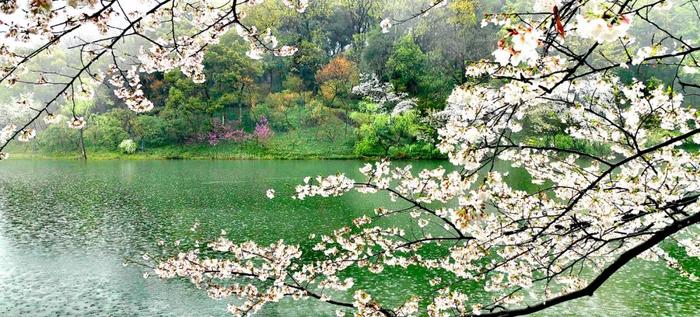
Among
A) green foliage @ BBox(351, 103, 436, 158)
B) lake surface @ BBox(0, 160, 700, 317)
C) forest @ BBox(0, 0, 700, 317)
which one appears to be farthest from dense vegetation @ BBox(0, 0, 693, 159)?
lake surface @ BBox(0, 160, 700, 317)

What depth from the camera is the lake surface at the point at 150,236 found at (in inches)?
325

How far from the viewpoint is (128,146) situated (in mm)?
36562

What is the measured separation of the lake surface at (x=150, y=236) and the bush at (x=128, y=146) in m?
9.59

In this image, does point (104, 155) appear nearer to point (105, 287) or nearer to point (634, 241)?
point (105, 287)

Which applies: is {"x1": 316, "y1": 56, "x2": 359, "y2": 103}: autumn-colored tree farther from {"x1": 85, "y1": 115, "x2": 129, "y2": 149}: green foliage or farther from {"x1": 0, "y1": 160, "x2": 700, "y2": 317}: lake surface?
{"x1": 85, "y1": 115, "x2": 129, "y2": 149}: green foliage

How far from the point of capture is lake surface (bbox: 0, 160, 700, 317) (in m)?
8.27

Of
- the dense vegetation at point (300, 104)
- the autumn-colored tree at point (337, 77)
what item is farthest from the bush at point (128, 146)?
the autumn-colored tree at point (337, 77)

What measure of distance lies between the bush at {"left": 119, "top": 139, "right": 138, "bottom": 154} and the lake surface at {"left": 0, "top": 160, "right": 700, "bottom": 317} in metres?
9.59

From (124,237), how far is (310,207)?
19.3ft

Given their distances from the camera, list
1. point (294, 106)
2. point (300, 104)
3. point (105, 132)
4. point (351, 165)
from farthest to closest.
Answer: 1. point (300, 104)
2. point (294, 106)
3. point (105, 132)
4. point (351, 165)

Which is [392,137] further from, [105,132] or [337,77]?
[105,132]

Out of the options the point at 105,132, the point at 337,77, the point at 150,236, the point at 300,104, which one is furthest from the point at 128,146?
the point at 150,236

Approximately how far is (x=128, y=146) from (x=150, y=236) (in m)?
25.9

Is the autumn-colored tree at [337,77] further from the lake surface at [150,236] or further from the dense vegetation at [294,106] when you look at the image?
the lake surface at [150,236]
